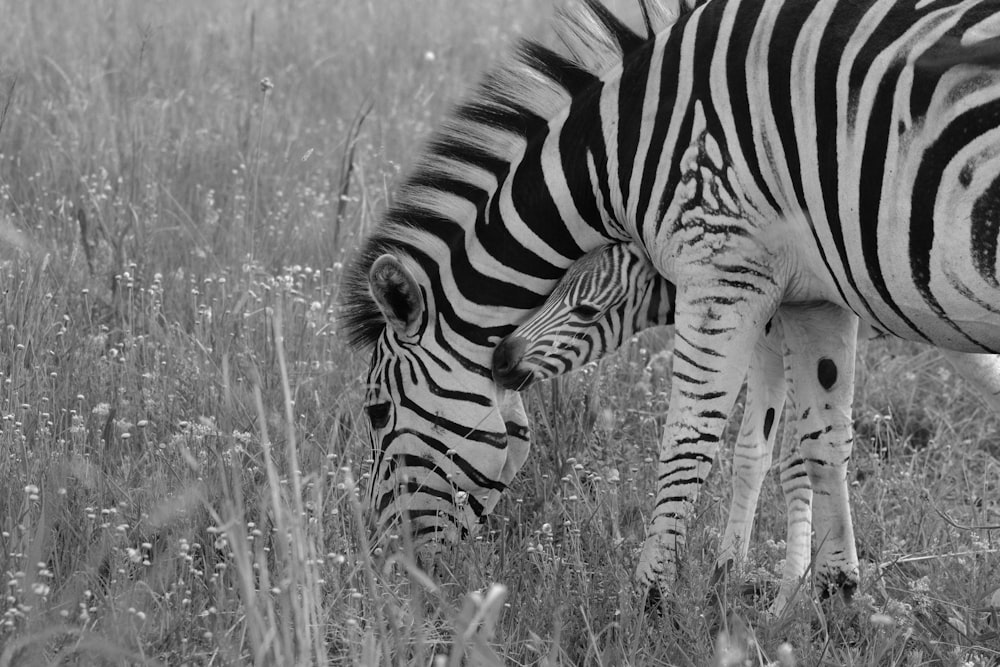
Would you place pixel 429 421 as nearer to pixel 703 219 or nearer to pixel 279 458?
pixel 279 458

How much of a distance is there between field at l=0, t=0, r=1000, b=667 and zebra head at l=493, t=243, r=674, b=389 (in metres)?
0.31

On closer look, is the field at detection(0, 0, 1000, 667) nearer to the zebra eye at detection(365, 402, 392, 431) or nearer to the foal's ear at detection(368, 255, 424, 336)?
the zebra eye at detection(365, 402, 392, 431)

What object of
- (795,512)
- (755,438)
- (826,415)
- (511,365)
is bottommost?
(795,512)

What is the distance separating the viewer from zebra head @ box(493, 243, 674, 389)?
434 cm

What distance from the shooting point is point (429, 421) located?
177 inches

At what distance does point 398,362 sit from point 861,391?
2.77m

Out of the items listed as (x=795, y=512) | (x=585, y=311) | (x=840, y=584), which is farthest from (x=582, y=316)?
(x=840, y=584)

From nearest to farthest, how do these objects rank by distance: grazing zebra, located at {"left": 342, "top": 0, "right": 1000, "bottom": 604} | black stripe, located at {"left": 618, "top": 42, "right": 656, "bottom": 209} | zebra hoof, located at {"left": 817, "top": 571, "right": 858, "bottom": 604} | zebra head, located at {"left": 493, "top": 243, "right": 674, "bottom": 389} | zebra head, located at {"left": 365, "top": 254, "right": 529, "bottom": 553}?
grazing zebra, located at {"left": 342, "top": 0, "right": 1000, "bottom": 604} → black stripe, located at {"left": 618, "top": 42, "right": 656, "bottom": 209} → zebra head, located at {"left": 493, "top": 243, "right": 674, "bottom": 389} → zebra head, located at {"left": 365, "top": 254, "right": 529, "bottom": 553} → zebra hoof, located at {"left": 817, "top": 571, "right": 858, "bottom": 604}

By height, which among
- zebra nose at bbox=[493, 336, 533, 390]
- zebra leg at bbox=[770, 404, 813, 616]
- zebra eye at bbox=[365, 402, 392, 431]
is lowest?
zebra leg at bbox=[770, 404, 813, 616]

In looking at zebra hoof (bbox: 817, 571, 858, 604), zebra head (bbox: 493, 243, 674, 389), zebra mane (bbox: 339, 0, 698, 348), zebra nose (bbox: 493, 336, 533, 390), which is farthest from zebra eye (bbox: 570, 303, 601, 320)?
zebra hoof (bbox: 817, 571, 858, 604)

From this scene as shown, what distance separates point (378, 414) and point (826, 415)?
1659 millimetres

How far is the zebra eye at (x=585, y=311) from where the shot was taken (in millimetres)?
4348

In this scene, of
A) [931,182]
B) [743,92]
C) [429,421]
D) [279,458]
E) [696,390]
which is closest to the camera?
[931,182]

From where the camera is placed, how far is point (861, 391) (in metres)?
6.22
